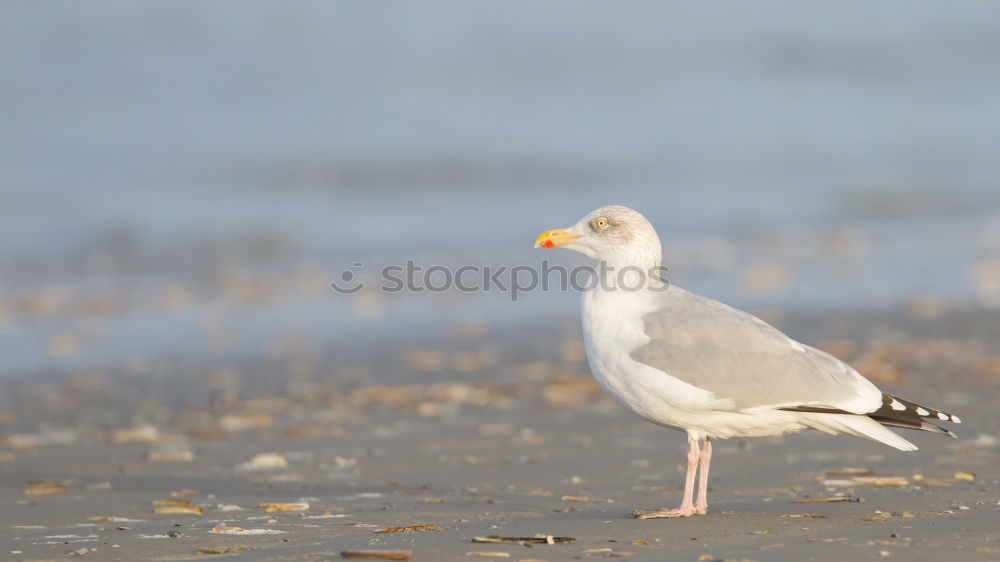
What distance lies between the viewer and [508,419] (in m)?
8.01

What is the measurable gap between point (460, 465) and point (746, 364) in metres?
2.02

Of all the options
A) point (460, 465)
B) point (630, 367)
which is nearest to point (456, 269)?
point (460, 465)

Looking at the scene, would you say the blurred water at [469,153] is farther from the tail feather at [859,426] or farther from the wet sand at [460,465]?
the tail feather at [859,426]

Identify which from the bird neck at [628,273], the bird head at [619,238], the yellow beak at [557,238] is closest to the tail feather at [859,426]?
the bird neck at [628,273]

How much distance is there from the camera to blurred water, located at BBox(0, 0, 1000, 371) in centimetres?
1511

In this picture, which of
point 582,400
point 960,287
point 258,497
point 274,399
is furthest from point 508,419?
point 960,287

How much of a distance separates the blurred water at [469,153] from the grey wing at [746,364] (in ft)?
21.0

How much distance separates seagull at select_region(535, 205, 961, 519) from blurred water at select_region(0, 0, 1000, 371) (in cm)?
621

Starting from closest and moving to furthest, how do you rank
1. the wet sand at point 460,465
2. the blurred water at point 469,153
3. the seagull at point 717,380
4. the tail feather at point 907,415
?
the wet sand at point 460,465 → the tail feather at point 907,415 → the seagull at point 717,380 → the blurred water at point 469,153

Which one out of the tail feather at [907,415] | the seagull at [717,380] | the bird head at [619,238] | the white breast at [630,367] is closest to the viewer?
the tail feather at [907,415]

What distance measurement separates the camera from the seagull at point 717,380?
5.15 meters

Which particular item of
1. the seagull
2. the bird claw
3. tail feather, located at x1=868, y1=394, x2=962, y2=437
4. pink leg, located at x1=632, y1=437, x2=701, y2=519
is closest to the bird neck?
the seagull

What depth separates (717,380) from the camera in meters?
5.27

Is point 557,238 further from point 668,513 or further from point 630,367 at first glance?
point 668,513
